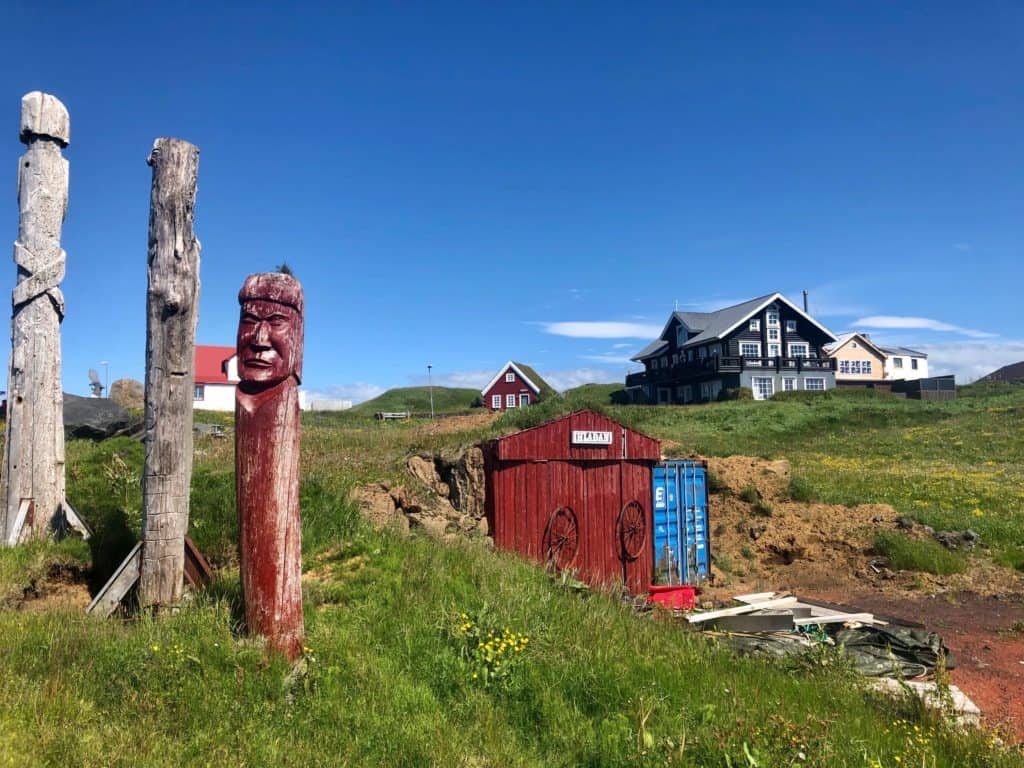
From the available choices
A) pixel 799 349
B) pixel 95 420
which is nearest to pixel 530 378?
pixel 799 349

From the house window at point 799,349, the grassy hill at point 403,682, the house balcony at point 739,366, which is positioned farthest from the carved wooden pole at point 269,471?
the house window at point 799,349

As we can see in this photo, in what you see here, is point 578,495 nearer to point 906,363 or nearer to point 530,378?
point 530,378

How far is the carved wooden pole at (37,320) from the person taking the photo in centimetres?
767

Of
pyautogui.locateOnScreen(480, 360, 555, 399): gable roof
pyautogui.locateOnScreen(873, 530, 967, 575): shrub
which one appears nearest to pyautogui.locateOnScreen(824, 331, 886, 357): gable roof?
pyautogui.locateOnScreen(480, 360, 555, 399): gable roof

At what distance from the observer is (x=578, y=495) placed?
14.1 meters

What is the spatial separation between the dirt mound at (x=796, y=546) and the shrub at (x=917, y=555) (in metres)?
0.18

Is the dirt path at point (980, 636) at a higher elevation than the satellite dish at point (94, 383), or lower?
lower

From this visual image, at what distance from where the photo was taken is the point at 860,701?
5.92m

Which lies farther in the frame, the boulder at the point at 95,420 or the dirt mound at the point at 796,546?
the boulder at the point at 95,420

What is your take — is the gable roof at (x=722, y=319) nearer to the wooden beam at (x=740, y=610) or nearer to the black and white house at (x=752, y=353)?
the black and white house at (x=752, y=353)

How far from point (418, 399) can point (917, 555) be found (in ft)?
201

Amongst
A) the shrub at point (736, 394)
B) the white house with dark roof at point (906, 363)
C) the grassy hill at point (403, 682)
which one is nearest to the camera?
the grassy hill at point (403, 682)

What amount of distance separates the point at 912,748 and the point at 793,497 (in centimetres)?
1580

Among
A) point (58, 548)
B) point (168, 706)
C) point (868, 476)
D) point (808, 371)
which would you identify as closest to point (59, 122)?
point (58, 548)
